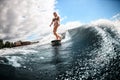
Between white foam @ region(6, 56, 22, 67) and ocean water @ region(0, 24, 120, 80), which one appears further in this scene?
white foam @ region(6, 56, 22, 67)

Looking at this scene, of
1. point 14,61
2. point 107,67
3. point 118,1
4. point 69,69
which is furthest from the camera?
point 118,1

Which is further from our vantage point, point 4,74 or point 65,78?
point 4,74

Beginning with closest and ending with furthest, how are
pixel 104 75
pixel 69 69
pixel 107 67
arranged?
pixel 104 75 < pixel 107 67 < pixel 69 69

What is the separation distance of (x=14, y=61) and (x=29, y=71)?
2.64 feet

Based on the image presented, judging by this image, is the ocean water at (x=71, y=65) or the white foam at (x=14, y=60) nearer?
the ocean water at (x=71, y=65)

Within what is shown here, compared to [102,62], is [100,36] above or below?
above

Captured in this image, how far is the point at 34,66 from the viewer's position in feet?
14.3

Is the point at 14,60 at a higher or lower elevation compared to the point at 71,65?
higher

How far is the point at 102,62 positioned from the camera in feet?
13.2

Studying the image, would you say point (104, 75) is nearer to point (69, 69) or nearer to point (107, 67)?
point (107, 67)

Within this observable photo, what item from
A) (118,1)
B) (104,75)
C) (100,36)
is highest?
(118,1)

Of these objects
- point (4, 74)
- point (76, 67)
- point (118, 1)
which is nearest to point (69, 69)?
point (76, 67)

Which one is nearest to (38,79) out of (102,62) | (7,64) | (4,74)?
(4,74)

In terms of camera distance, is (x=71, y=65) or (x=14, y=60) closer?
(x=71, y=65)
